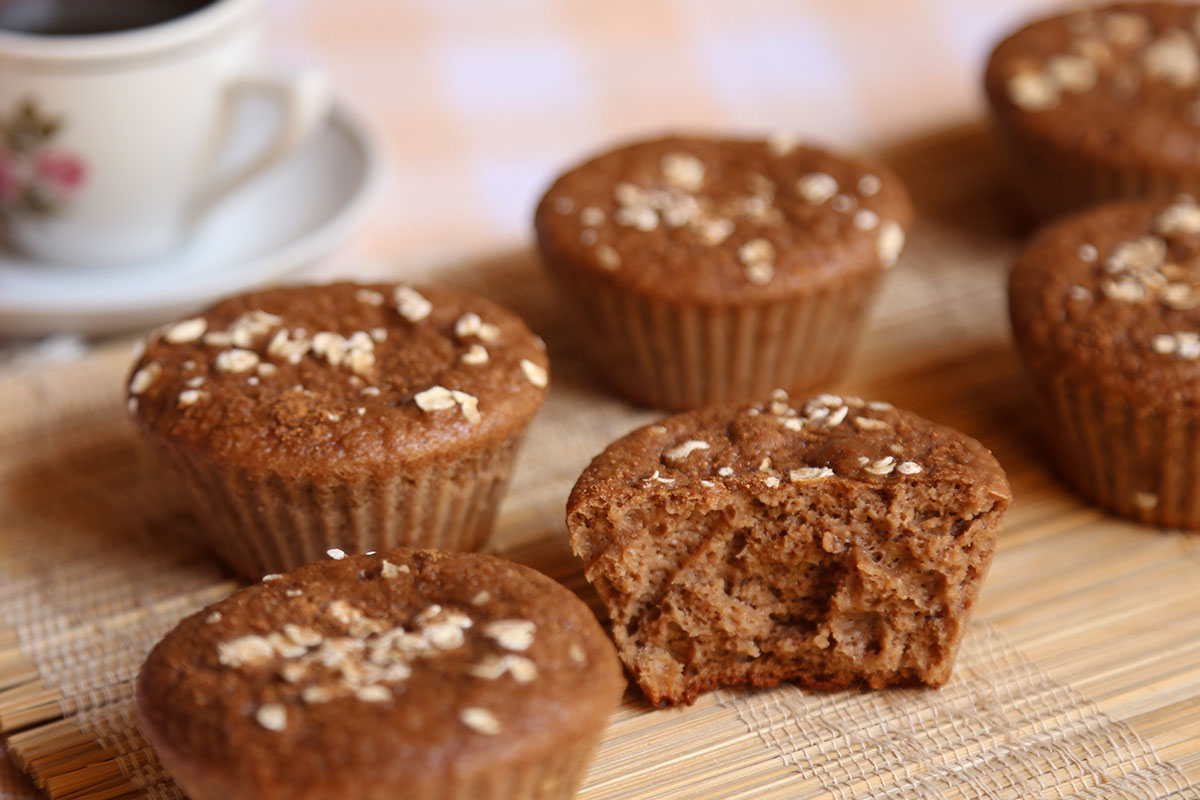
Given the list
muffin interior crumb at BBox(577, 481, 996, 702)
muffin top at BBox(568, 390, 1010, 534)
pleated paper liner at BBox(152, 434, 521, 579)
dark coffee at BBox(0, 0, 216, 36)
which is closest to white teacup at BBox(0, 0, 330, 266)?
dark coffee at BBox(0, 0, 216, 36)

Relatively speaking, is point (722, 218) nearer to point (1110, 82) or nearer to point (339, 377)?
point (339, 377)

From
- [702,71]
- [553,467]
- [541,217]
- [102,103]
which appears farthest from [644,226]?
[702,71]

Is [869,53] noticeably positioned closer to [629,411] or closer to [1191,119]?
[1191,119]

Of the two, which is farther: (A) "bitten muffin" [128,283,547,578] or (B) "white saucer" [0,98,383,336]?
(B) "white saucer" [0,98,383,336]

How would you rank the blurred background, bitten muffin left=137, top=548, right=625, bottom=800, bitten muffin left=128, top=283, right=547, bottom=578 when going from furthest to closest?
the blurred background → bitten muffin left=128, top=283, right=547, bottom=578 → bitten muffin left=137, top=548, right=625, bottom=800

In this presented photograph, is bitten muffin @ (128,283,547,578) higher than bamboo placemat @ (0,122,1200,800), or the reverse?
bitten muffin @ (128,283,547,578)

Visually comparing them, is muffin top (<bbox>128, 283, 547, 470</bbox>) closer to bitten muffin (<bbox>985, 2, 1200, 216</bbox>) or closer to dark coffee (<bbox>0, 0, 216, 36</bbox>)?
dark coffee (<bbox>0, 0, 216, 36</bbox>)

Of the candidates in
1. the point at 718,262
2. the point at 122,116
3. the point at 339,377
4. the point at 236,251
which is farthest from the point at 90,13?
the point at 718,262
